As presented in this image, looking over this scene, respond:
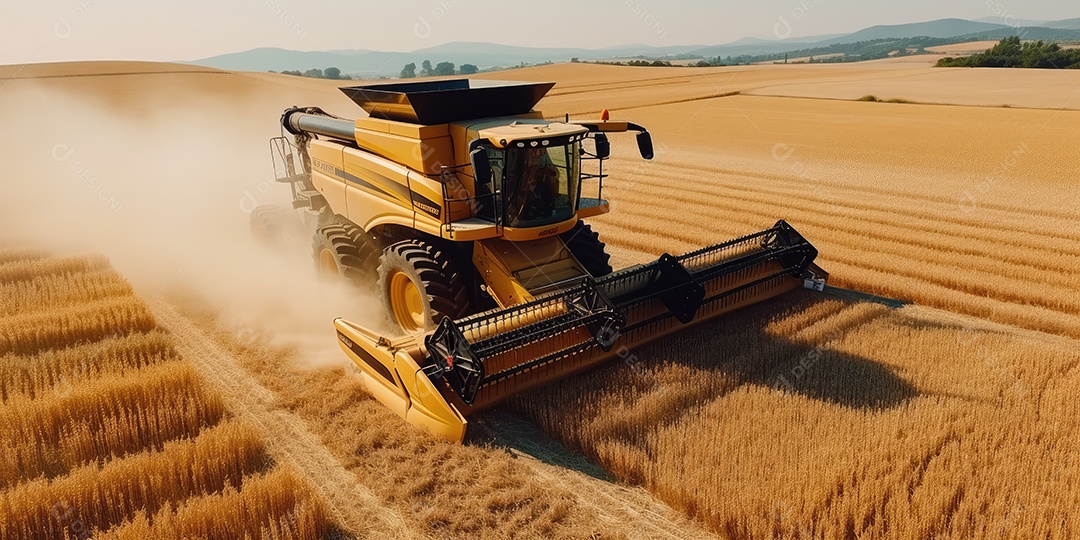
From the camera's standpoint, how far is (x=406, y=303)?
6.57 meters

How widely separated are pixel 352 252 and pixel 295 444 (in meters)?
2.83

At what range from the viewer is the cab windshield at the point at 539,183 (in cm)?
555

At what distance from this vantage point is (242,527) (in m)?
3.84

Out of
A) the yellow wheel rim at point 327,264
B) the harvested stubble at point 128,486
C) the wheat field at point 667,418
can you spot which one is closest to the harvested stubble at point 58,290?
the wheat field at point 667,418

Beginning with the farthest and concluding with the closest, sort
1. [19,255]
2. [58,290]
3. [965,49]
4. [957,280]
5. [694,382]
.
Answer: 1. [965,49]
2. [19,255]
3. [957,280]
4. [58,290]
5. [694,382]

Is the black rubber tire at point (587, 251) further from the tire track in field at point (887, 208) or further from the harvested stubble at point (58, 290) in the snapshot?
the tire track in field at point (887, 208)

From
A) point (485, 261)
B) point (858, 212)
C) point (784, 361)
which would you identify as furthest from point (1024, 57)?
point (485, 261)

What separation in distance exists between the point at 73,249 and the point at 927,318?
40.3ft

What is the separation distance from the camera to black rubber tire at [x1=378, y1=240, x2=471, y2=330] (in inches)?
228

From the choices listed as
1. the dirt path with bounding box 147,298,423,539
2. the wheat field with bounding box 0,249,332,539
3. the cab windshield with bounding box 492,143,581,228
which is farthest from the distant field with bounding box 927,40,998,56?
→ the wheat field with bounding box 0,249,332,539

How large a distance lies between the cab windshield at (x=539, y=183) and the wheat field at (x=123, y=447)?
9.19 ft

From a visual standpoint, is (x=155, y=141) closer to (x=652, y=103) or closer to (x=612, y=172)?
(x=612, y=172)

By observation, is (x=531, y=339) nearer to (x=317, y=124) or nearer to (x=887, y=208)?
(x=317, y=124)

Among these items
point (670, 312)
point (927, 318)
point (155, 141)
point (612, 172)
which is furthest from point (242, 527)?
point (155, 141)
